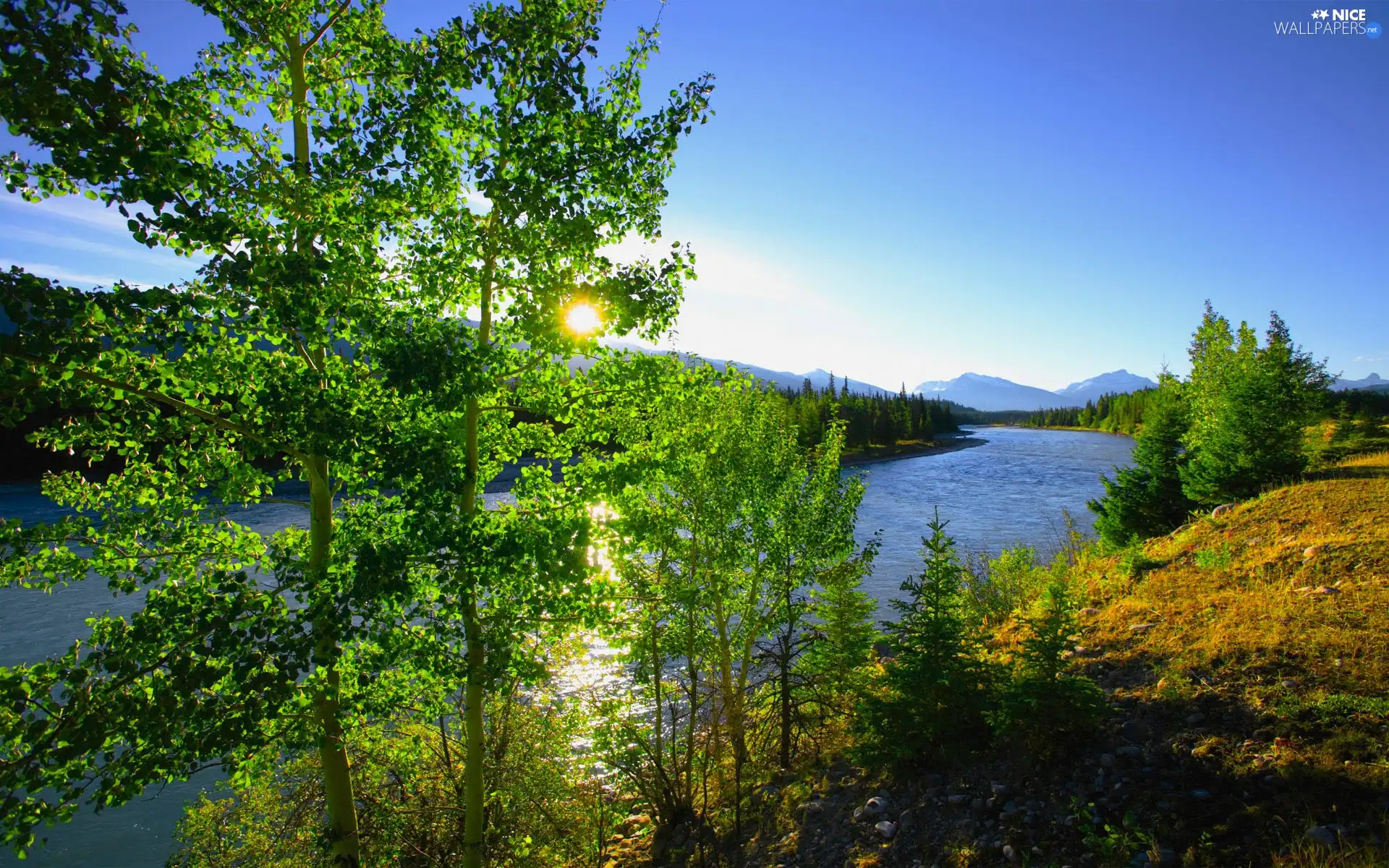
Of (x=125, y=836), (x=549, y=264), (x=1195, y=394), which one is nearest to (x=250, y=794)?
(x=125, y=836)

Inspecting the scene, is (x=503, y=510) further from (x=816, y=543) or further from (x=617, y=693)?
(x=617, y=693)

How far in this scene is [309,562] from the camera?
5.71 meters

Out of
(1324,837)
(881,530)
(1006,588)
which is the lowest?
(1006,588)

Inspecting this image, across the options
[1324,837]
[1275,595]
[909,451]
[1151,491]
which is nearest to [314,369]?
[1324,837]

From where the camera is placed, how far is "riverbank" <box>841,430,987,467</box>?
310 feet

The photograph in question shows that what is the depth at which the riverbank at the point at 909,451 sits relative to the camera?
9444 cm

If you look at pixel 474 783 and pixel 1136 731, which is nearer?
pixel 474 783

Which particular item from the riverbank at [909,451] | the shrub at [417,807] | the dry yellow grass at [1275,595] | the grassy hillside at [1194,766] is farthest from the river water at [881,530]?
the grassy hillside at [1194,766]

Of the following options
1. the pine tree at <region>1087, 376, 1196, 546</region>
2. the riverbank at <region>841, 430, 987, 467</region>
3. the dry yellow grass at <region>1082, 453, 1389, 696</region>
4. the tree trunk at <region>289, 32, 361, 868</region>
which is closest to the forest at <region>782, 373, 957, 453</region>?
the riverbank at <region>841, 430, 987, 467</region>

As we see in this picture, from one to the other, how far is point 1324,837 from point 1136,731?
2300 millimetres

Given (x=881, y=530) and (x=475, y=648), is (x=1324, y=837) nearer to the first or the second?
(x=475, y=648)

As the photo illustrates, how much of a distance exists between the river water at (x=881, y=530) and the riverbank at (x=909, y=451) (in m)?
3.74

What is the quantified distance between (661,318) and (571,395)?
1221 millimetres

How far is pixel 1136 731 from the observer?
24.3ft
